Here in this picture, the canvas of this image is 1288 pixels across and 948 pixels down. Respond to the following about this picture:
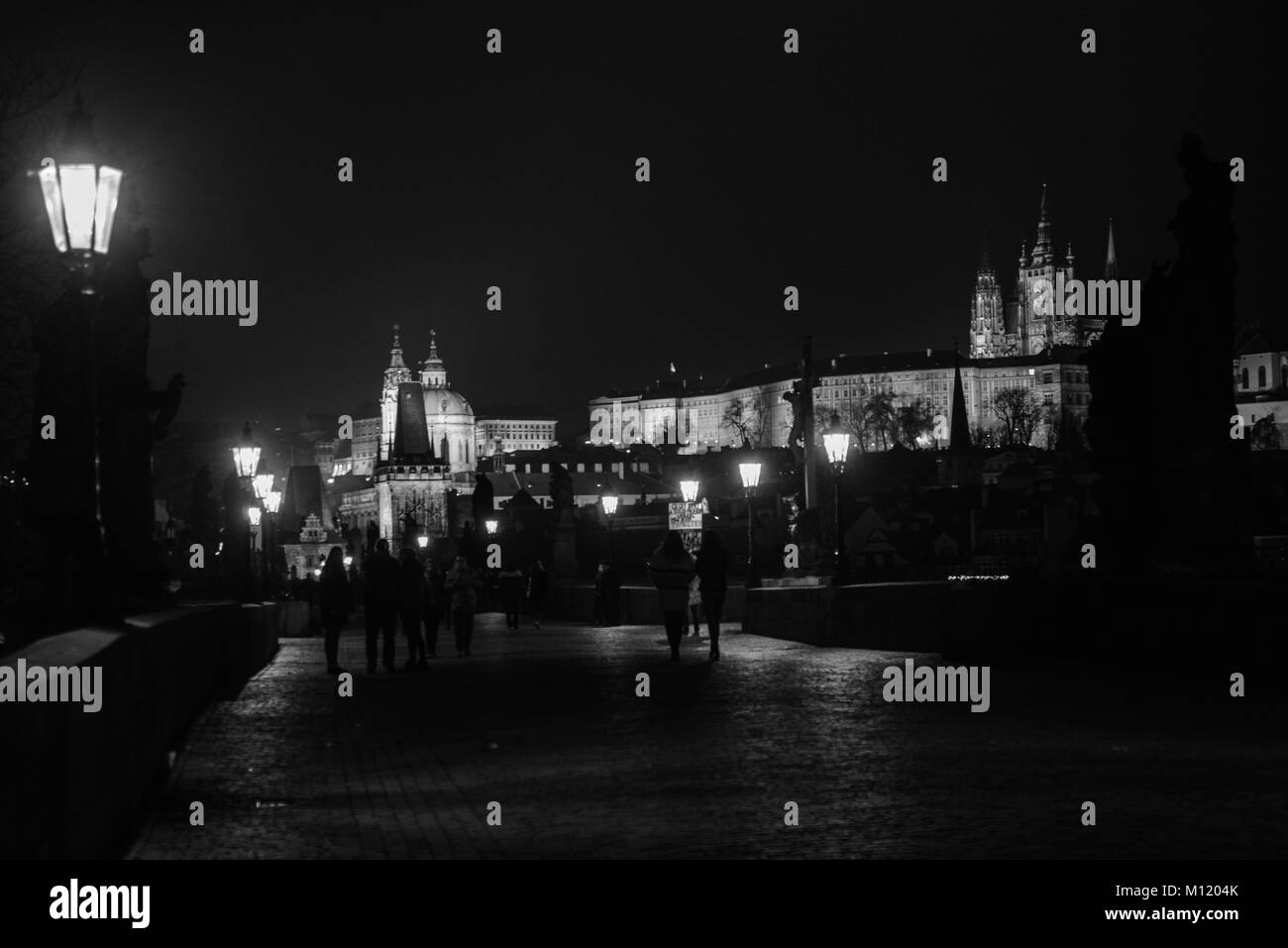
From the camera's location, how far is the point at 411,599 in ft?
80.0

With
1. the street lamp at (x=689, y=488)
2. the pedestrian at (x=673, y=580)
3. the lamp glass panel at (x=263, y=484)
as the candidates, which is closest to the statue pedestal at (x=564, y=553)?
the street lamp at (x=689, y=488)

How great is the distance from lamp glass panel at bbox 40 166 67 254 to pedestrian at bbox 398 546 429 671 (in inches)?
490

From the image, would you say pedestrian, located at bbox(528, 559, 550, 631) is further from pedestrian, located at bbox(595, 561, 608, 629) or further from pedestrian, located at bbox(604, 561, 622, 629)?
pedestrian, located at bbox(604, 561, 622, 629)

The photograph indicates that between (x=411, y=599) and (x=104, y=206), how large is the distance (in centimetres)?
1289

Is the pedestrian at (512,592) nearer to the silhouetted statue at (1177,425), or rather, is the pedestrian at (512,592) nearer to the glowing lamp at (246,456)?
the glowing lamp at (246,456)

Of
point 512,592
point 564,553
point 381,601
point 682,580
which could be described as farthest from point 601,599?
point 564,553

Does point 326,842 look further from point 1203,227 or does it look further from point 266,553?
point 266,553

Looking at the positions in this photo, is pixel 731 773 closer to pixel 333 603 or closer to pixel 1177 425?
pixel 1177 425

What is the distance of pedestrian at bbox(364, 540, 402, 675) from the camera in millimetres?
23828

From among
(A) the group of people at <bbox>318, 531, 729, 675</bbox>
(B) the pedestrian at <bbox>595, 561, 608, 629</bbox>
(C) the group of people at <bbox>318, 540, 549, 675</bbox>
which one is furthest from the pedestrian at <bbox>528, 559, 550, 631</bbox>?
(C) the group of people at <bbox>318, 540, 549, 675</bbox>

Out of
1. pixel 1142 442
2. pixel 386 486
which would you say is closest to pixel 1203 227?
pixel 1142 442

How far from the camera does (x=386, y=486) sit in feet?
491

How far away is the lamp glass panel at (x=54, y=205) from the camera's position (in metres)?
11.9

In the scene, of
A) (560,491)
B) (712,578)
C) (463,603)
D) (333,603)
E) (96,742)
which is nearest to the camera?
(96,742)
